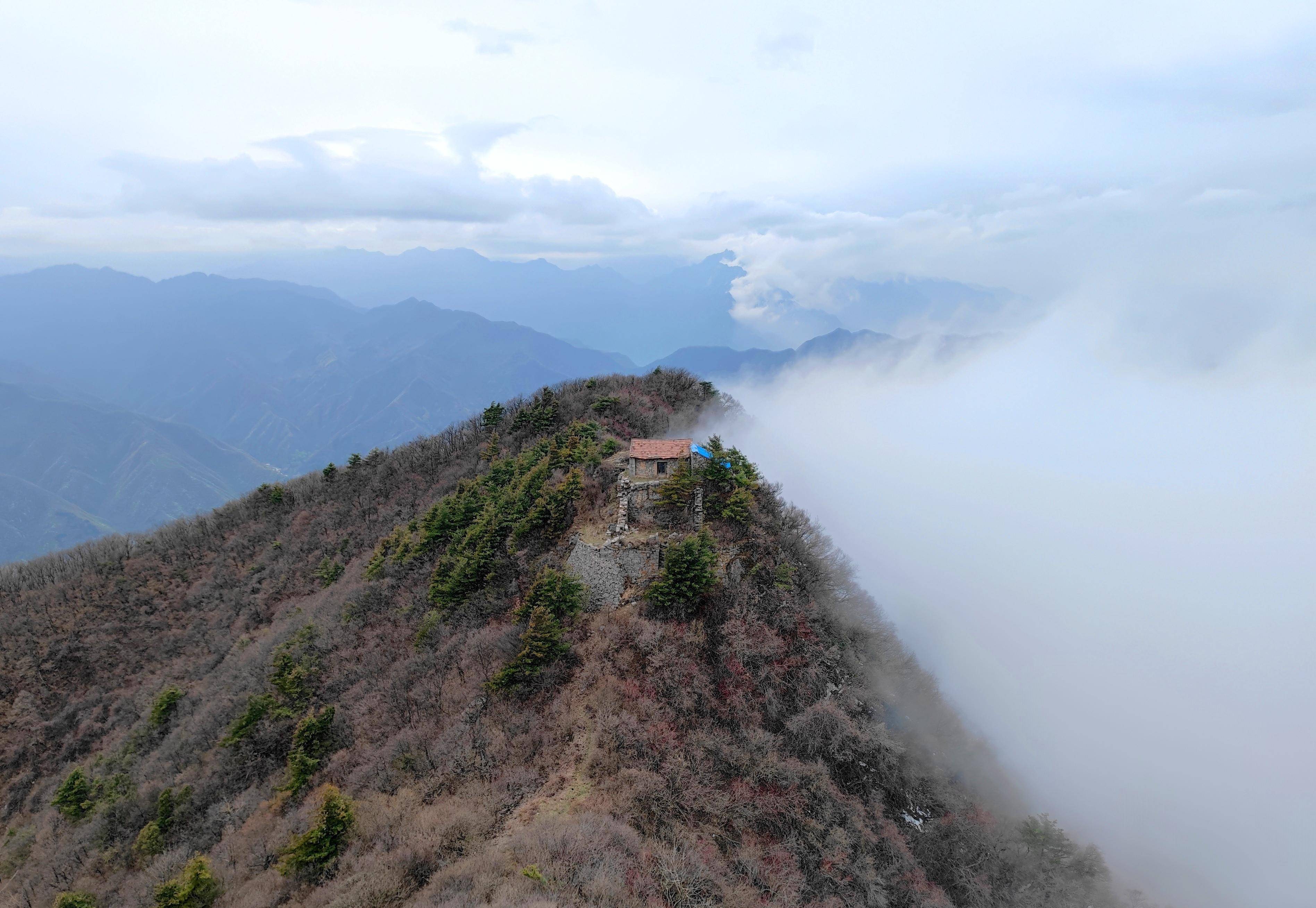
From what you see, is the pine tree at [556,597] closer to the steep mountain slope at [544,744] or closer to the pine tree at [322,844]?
the steep mountain slope at [544,744]

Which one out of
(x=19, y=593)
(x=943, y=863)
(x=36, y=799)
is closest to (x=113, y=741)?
(x=36, y=799)

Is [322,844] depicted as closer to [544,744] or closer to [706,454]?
[544,744]

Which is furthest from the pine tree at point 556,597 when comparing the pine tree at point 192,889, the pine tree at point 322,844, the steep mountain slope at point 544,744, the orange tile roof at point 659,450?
the pine tree at point 192,889

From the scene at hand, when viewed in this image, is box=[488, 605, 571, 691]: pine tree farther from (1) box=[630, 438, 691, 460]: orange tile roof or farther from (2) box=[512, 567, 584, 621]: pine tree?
(1) box=[630, 438, 691, 460]: orange tile roof

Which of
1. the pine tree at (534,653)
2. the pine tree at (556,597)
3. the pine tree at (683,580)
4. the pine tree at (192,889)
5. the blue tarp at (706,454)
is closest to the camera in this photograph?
the pine tree at (192,889)

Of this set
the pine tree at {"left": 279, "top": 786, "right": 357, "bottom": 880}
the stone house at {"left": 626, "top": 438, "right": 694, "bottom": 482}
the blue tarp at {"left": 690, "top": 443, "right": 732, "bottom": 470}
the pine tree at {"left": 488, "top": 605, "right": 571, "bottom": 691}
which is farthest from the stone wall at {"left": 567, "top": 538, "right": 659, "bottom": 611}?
the pine tree at {"left": 279, "top": 786, "right": 357, "bottom": 880}

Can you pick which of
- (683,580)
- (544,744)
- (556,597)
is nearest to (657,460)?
(683,580)

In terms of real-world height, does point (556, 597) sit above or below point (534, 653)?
above
